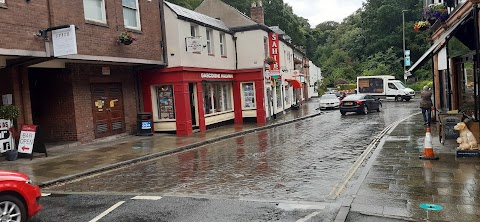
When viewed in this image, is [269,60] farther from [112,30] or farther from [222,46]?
[112,30]

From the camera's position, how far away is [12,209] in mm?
5578

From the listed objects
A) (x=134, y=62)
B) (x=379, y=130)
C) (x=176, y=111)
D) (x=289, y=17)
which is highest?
(x=289, y=17)

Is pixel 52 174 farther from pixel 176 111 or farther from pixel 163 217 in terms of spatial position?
pixel 176 111

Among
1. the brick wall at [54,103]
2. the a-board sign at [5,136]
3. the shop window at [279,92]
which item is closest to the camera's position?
the a-board sign at [5,136]

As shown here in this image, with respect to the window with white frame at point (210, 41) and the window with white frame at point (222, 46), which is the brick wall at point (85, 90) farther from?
the window with white frame at point (222, 46)

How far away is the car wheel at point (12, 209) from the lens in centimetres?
548

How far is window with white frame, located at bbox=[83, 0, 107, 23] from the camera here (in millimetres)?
14281

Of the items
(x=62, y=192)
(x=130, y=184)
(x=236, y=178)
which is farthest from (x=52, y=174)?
(x=236, y=178)

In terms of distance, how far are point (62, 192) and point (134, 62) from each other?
8632 millimetres

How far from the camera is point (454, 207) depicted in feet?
20.0

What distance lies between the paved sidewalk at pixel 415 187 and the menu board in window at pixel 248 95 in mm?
14355

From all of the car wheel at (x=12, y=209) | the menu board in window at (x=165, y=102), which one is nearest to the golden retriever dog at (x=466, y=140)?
the car wheel at (x=12, y=209)

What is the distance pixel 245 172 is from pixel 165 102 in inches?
412

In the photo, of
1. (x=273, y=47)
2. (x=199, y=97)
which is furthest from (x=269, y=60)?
(x=199, y=97)
